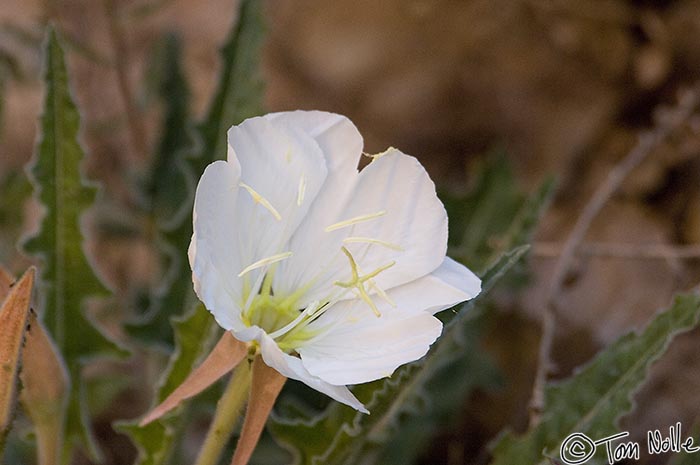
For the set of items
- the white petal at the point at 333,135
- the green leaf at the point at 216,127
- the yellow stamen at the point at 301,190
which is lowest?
the yellow stamen at the point at 301,190

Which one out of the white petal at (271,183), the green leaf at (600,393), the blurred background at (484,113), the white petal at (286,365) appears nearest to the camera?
the white petal at (286,365)

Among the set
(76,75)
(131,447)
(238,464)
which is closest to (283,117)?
(238,464)

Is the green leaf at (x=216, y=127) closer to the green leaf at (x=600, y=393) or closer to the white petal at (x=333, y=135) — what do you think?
the white petal at (x=333, y=135)

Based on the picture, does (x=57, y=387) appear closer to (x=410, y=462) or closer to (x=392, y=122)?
(x=410, y=462)

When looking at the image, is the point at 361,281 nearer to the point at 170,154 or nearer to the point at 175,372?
the point at 175,372

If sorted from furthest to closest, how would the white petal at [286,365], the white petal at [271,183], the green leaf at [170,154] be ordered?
1. the green leaf at [170,154]
2. the white petal at [271,183]
3. the white petal at [286,365]

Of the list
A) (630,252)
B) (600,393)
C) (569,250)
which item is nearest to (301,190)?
(600,393)

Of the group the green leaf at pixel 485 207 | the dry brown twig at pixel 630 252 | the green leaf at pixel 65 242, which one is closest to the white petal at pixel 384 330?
the green leaf at pixel 65 242
